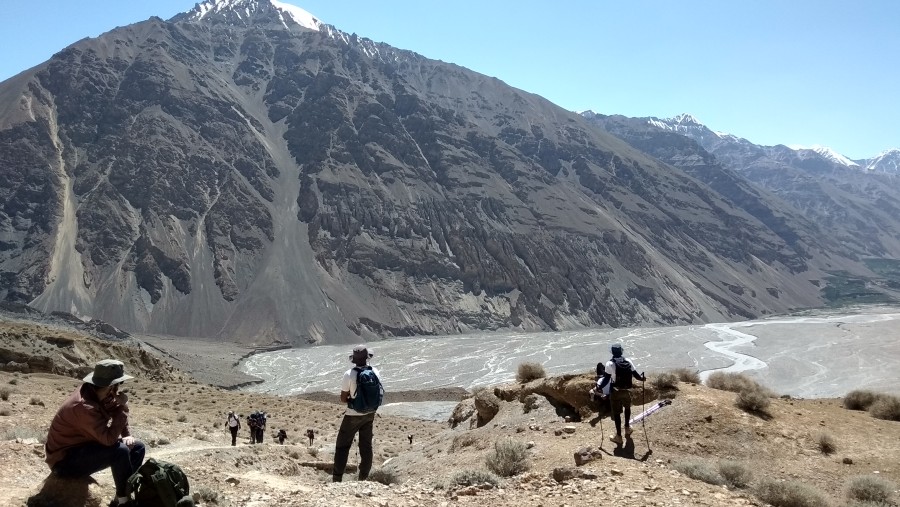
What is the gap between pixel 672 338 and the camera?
10906 centimetres

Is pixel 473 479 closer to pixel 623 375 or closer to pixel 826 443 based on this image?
pixel 623 375

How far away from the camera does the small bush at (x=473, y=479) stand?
7599 mm

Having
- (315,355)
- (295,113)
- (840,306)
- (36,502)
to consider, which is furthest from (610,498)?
(840,306)

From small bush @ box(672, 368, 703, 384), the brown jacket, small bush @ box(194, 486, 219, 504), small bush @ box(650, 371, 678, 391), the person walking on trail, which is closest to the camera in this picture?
the brown jacket

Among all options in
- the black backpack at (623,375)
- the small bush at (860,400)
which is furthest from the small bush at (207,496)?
the small bush at (860,400)

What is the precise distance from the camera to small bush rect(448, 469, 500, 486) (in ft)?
24.9

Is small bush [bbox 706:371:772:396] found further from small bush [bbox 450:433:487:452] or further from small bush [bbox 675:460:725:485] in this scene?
small bush [bbox 675:460:725:485]

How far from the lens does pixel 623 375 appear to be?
1002cm

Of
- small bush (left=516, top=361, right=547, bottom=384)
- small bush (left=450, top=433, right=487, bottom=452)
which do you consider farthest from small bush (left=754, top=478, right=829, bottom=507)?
small bush (left=516, top=361, right=547, bottom=384)

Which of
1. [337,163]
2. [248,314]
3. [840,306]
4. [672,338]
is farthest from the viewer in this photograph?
[840,306]

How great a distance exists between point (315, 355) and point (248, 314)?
24.5m

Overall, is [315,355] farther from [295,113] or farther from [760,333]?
[295,113]

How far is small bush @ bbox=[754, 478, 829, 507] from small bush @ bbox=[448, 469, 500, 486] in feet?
10.7

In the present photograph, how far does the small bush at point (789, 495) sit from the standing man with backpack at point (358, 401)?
491 cm
